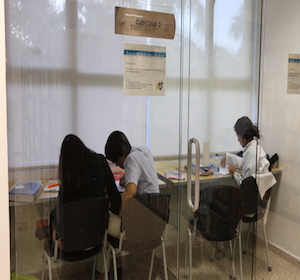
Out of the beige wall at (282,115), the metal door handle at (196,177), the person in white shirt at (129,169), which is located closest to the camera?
the person in white shirt at (129,169)

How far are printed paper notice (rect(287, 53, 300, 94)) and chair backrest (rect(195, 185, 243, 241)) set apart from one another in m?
1.07

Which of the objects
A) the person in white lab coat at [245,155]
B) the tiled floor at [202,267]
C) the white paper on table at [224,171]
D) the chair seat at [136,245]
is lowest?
the tiled floor at [202,267]

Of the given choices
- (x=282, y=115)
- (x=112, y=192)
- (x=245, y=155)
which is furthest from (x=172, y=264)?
(x=282, y=115)

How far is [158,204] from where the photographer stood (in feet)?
5.94

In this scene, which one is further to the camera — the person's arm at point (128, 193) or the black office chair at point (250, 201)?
the black office chair at point (250, 201)

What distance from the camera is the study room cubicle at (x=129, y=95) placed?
145cm

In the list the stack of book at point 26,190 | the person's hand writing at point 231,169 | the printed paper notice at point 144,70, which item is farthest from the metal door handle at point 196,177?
the stack of book at point 26,190

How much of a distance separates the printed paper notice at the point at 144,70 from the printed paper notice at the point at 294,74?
4.45 ft

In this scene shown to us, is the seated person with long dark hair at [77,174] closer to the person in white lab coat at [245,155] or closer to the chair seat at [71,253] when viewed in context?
the chair seat at [71,253]

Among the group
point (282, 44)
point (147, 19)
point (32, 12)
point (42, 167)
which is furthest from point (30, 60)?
point (282, 44)

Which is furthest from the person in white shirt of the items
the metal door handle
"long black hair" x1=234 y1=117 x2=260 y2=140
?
"long black hair" x1=234 y1=117 x2=260 y2=140

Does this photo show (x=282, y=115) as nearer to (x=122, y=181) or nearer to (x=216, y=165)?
(x=216, y=165)

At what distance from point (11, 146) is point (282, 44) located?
2.43m

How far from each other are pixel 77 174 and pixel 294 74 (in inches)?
76.2
